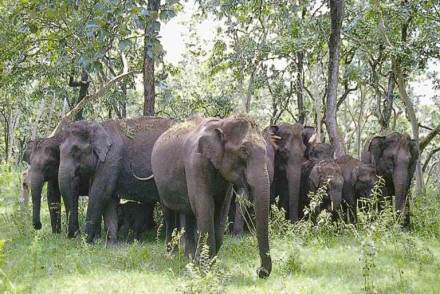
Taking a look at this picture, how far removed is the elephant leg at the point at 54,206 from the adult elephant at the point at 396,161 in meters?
6.04

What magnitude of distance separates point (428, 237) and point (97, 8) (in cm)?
623

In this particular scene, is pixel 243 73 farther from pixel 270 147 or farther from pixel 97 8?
pixel 97 8

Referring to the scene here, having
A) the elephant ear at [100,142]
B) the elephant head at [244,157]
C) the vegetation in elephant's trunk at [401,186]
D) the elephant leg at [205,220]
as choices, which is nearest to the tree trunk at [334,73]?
the vegetation in elephant's trunk at [401,186]

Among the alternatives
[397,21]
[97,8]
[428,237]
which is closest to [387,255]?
[428,237]

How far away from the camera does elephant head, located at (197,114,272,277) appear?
20.5ft

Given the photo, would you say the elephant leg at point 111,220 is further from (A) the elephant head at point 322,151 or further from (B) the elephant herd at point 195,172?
(A) the elephant head at point 322,151

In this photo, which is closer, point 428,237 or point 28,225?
point 428,237

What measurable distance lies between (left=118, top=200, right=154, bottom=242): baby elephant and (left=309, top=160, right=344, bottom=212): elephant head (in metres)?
3.07

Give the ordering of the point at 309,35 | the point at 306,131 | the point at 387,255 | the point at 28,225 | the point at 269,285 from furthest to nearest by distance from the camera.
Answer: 1. the point at 309,35
2. the point at 306,131
3. the point at 28,225
4. the point at 387,255
5. the point at 269,285

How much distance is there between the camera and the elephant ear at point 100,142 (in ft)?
32.9

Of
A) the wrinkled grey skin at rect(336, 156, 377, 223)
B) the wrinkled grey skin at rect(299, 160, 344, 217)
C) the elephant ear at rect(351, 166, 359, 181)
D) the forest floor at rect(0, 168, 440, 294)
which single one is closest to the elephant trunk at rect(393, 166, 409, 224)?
the wrinkled grey skin at rect(336, 156, 377, 223)

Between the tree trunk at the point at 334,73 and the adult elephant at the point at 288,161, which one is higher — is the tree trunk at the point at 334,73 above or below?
above

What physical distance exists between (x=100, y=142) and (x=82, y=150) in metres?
0.33

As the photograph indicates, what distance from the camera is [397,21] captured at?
16.2 meters
